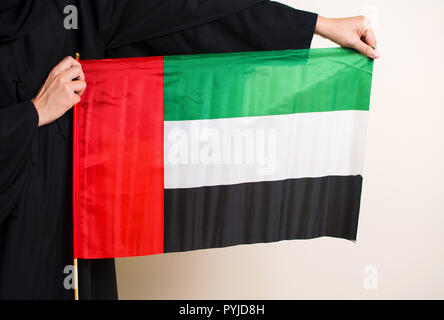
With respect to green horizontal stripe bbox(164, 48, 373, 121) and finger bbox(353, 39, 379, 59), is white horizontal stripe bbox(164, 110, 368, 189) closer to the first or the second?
green horizontal stripe bbox(164, 48, 373, 121)

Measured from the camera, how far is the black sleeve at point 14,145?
0.85 metres

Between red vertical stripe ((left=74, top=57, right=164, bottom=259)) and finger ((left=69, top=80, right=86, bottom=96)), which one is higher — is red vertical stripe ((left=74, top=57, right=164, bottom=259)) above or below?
below

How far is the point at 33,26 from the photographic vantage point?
3.01 feet

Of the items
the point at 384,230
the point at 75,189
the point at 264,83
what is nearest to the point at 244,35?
the point at 264,83

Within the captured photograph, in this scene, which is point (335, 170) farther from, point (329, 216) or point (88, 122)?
point (88, 122)

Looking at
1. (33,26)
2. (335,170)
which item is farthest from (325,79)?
(33,26)

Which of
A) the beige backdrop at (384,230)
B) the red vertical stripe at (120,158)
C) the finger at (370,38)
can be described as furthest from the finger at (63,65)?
the beige backdrop at (384,230)

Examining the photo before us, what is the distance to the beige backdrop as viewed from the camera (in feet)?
6.37

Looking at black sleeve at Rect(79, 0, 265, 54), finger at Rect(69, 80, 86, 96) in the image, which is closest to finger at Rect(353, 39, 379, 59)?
black sleeve at Rect(79, 0, 265, 54)

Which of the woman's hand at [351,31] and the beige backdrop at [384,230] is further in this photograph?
the beige backdrop at [384,230]

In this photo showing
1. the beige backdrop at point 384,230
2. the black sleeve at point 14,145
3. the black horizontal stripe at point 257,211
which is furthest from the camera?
the beige backdrop at point 384,230

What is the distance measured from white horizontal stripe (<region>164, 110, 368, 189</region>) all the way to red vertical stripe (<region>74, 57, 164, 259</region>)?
0.19 feet

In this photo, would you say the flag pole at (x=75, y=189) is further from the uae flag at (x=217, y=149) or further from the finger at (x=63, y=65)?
the finger at (x=63, y=65)

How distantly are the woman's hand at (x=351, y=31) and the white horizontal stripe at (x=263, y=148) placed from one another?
17 cm
